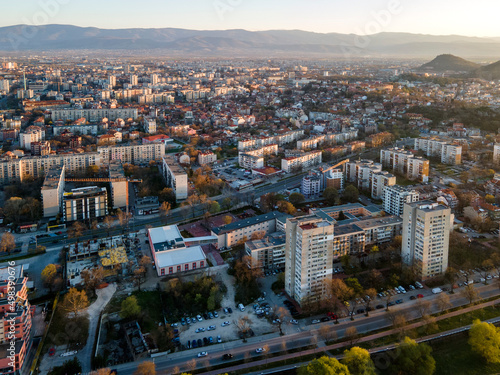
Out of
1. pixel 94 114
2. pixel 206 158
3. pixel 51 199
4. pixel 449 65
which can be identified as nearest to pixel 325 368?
pixel 51 199

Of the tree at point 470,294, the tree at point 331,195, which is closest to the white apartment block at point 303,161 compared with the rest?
the tree at point 331,195

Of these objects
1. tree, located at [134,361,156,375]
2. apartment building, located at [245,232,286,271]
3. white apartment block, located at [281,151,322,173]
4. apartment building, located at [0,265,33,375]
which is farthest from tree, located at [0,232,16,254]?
white apartment block, located at [281,151,322,173]

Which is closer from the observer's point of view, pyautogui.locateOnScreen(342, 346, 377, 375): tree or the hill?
pyautogui.locateOnScreen(342, 346, 377, 375): tree

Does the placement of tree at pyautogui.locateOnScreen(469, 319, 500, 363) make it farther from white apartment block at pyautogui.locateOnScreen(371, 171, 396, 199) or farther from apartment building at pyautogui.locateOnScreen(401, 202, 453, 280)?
white apartment block at pyautogui.locateOnScreen(371, 171, 396, 199)

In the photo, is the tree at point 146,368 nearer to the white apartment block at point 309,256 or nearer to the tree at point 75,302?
the tree at point 75,302

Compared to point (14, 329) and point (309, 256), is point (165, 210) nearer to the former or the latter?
point (309, 256)

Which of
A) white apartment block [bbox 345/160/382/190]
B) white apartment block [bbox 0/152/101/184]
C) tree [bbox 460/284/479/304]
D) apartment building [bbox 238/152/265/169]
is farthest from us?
apartment building [bbox 238/152/265/169]
